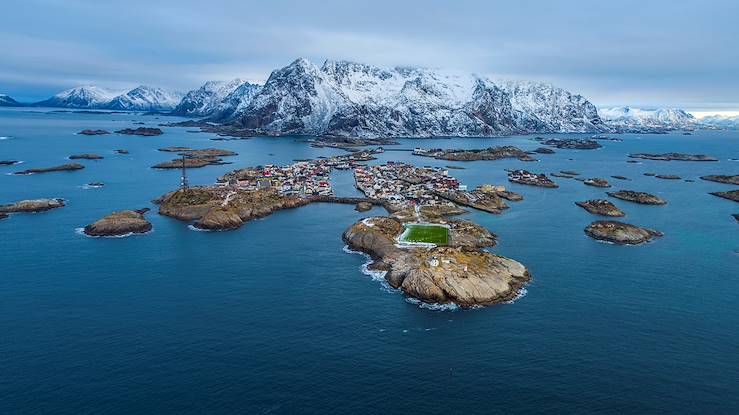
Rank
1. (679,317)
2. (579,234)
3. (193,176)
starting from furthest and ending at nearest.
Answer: (193,176)
(579,234)
(679,317)

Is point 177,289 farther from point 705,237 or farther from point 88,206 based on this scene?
point 705,237

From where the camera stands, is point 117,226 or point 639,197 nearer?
point 117,226

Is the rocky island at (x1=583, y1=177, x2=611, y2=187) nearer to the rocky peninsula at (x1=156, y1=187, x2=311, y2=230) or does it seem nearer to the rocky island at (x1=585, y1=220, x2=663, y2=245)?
the rocky island at (x1=585, y1=220, x2=663, y2=245)

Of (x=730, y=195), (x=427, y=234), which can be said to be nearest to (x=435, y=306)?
(x=427, y=234)

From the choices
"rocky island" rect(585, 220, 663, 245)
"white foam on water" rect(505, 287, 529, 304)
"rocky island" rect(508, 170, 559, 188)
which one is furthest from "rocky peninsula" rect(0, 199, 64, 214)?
"rocky island" rect(508, 170, 559, 188)

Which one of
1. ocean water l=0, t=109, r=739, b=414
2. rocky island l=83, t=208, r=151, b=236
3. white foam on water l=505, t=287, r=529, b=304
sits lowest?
ocean water l=0, t=109, r=739, b=414

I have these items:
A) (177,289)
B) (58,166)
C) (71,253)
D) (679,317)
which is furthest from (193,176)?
(679,317)

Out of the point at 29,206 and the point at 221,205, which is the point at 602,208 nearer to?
the point at 221,205
